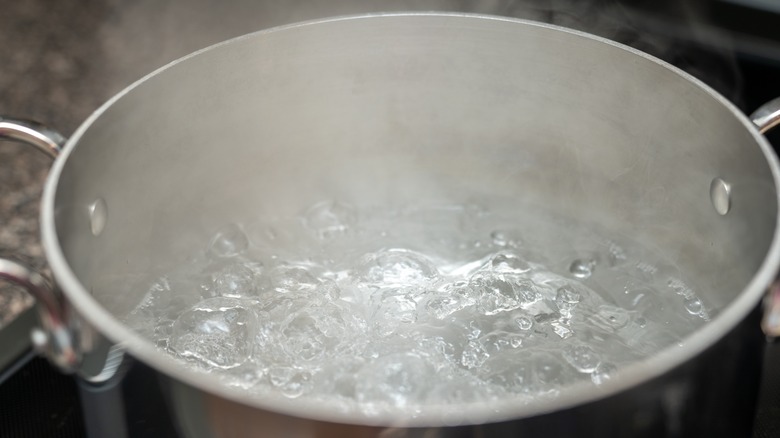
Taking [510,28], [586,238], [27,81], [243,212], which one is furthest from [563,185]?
[27,81]

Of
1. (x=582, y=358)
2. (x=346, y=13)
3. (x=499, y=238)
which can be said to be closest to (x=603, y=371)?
(x=582, y=358)

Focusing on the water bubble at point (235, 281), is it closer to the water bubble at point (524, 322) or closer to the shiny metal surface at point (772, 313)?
the water bubble at point (524, 322)

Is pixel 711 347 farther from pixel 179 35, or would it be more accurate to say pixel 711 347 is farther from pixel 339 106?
pixel 179 35

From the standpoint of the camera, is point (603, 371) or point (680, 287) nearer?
point (603, 371)

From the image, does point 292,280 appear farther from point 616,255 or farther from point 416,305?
point 616,255

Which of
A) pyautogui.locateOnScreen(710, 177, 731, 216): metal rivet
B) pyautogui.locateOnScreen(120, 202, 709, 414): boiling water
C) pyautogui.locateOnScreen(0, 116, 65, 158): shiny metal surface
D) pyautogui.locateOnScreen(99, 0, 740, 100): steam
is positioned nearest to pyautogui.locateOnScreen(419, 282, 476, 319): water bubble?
pyautogui.locateOnScreen(120, 202, 709, 414): boiling water

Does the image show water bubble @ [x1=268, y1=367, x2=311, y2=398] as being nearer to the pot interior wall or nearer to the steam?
the pot interior wall
